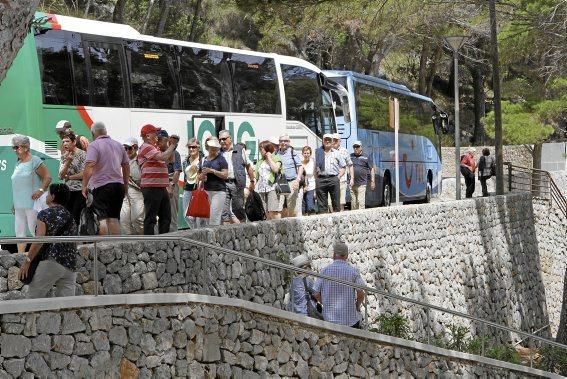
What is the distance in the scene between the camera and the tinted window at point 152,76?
19234 mm

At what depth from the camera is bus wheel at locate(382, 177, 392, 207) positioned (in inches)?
1149

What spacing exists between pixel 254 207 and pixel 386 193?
36.7 feet

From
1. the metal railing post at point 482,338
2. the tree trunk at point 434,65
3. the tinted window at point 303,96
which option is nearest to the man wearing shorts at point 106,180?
the metal railing post at point 482,338

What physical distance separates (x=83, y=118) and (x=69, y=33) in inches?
46.4

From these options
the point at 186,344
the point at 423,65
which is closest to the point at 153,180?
the point at 186,344

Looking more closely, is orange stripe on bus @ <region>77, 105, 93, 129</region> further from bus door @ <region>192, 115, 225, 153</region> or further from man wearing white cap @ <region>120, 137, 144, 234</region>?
bus door @ <region>192, 115, 225, 153</region>

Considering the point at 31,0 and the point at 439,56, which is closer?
the point at 31,0

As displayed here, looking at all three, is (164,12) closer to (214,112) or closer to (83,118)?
(214,112)

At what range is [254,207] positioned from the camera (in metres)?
18.4

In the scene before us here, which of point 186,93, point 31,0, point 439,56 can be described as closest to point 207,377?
point 31,0

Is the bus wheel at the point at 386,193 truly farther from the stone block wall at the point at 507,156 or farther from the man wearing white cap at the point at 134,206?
the stone block wall at the point at 507,156

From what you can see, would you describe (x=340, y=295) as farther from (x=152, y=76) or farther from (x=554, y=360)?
(x=152, y=76)

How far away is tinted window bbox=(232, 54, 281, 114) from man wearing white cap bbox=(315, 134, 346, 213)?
194 cm

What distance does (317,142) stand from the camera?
25484 millimetres
